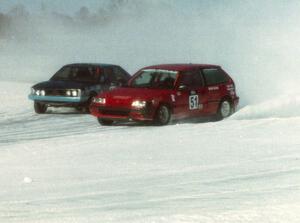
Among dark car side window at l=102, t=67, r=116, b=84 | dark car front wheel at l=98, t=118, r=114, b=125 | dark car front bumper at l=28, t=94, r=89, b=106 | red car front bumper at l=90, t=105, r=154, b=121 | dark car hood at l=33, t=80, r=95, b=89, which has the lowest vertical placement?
dark car front wheel at l=98, t=118, r=114, b=125

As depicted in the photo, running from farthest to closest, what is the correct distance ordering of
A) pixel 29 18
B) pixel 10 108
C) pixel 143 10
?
pixel 29 18
pixel 143 10
pixel 10 108

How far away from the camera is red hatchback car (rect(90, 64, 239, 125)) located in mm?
17031

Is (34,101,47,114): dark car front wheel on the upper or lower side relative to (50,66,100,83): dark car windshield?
lower

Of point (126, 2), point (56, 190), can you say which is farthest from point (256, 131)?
point (126, 2)

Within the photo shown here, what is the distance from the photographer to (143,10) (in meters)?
108

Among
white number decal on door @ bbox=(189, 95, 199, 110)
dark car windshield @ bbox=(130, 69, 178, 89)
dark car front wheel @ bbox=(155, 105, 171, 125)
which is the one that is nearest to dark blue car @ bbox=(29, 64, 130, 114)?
dark car windshield @ bbox=(130, 69, 178, 89)

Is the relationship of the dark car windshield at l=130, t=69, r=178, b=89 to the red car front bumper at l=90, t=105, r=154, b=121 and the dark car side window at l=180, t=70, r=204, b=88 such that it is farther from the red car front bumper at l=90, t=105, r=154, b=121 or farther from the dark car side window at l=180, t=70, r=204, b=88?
the red car front bumper at l=90, t=105, r=154, b=121

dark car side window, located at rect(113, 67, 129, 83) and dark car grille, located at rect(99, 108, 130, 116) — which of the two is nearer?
dark car grille, located at rect(99, 108, 130, 116)

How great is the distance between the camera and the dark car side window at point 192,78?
18156 mm

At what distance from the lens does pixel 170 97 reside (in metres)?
17.3

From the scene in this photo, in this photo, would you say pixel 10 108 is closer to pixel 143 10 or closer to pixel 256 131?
pixel 256 131

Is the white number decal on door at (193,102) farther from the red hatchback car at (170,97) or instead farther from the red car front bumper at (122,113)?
the red car front bumper at (122,113)

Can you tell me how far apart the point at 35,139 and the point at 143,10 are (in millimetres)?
94196

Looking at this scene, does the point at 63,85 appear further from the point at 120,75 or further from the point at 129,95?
the point at 129,95
